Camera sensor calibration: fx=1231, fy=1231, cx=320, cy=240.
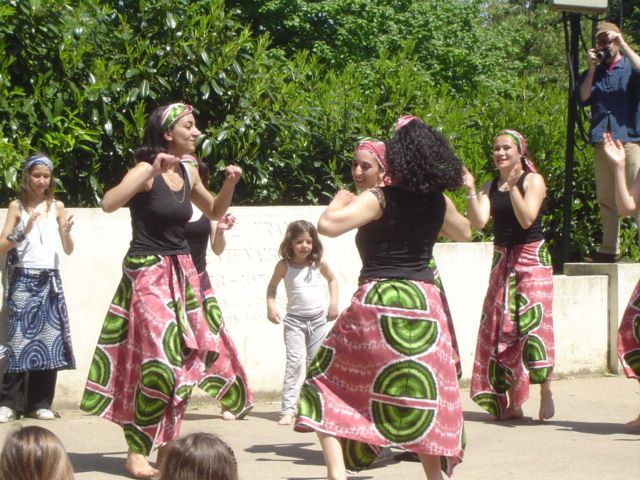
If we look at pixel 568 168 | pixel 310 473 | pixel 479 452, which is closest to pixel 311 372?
pixel 310 473

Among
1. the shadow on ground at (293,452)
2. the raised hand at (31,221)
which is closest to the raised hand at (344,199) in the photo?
the shadow on ground at (293,452)

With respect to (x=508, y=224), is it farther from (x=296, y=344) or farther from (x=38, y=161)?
(x=38, y=161)

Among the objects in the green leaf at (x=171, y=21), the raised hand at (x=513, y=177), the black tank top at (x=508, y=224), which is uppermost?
the green leaf at (x=171, y=21)

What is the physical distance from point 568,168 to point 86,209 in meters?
4.41

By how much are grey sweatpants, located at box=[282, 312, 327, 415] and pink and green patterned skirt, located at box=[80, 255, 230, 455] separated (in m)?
1.89

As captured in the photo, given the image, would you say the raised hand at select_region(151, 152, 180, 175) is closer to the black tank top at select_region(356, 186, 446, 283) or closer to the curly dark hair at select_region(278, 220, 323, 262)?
the black tank top at select_region(356, 186, 446, 283)

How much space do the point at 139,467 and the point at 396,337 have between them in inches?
70.1

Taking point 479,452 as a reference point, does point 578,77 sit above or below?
above

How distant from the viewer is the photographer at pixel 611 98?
34.1 ft

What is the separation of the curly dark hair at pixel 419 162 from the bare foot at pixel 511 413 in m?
3.34

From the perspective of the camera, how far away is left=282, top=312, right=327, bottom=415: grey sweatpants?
27.6ft

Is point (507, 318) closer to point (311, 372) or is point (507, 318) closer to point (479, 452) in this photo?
point (479, 452)

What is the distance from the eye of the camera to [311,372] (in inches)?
222

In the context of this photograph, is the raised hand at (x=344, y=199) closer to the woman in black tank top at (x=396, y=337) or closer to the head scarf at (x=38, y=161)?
the woman in black tank top at (x=396, y=337)
